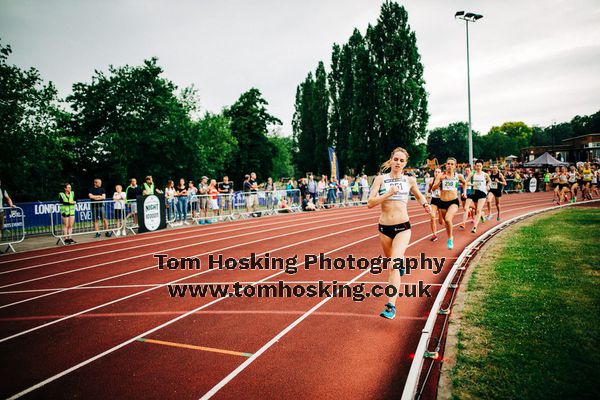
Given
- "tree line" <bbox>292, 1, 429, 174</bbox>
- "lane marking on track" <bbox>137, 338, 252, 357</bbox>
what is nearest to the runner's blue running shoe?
"lane marking on track" <bbox>137, 338, 252, 357</bbox>

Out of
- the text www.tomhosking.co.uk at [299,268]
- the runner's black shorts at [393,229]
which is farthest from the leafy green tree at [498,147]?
the runner's black shorts at [393,229]

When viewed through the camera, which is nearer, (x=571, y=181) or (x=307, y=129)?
(x=571, y=181)

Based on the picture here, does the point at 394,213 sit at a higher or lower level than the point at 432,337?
higher

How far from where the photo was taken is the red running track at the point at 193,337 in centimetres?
325

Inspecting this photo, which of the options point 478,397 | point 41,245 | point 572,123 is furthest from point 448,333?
point 572,123

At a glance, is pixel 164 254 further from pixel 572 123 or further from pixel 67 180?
pixel 572 123

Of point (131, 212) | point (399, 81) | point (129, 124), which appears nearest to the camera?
point (131, 212)

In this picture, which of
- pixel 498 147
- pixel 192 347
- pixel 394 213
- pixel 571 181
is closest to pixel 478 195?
pixel 394 213

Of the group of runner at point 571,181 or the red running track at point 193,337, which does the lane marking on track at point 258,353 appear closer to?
the red running track at point 193,337

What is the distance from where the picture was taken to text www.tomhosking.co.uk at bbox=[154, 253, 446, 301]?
569 cm

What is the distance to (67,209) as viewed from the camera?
11883 millimetres

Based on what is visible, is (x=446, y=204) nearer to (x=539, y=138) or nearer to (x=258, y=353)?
(x=258, y=353)

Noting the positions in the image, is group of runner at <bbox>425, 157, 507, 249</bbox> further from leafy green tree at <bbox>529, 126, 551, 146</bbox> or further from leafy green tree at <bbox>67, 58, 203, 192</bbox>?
leafy green tree at <bbox>529, 126, 551, 146</bbox>

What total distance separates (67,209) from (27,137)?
609 inches
